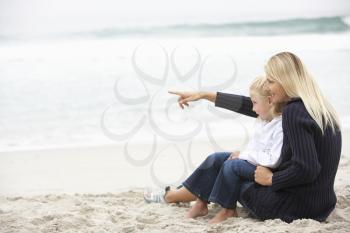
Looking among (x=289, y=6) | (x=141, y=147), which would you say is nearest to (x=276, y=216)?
(x=141, y=147)

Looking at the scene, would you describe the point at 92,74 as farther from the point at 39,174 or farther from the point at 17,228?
the point at 17,228

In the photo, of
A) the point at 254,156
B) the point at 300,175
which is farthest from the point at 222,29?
Result: the point at 300,175

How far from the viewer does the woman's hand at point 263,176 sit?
2.66 m

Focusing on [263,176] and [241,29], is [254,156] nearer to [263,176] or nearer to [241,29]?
[263,176]

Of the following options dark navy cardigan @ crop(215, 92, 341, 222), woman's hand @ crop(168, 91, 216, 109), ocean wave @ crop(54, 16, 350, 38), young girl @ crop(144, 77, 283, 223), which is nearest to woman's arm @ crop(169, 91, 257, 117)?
woman's hand @ crop(168, 91, 216, 109)

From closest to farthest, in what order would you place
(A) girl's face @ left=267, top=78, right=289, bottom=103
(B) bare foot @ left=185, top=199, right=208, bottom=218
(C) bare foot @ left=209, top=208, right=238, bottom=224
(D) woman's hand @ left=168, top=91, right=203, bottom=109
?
(A) girl's face @ left=267, top=78, right=289, bottom=103 → (C) bare foot @ left=209, top=208, right=238, bottom=224 → (B) bare foot @ left=185, top=199, right=208, bottom=218 → (D) woman's hand @ left=168, top=91, right=203, bottom=109

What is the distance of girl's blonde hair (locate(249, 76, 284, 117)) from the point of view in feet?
9.00

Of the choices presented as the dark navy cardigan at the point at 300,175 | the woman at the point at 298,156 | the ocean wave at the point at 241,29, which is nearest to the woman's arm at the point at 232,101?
the woman at the point at 298,156

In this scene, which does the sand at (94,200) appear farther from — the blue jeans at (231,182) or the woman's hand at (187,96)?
the woman's hand at (187,96)

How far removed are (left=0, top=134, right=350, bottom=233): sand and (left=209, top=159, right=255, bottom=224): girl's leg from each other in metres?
0.07

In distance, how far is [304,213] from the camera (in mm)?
2668

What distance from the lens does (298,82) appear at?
261 cm

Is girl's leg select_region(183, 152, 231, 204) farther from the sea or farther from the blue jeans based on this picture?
the sea

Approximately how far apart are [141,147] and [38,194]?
5.02 feet
